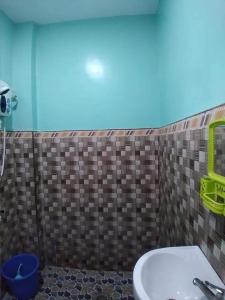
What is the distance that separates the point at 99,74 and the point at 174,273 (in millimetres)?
1554

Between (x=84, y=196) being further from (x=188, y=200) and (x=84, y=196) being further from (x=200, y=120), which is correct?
(x=200, y=120)

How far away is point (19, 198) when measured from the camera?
187cm

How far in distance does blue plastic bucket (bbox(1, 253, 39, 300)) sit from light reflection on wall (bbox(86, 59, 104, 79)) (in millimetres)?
1654

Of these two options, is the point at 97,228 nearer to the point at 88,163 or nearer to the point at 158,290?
the point at 88,163

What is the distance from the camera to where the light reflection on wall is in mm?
1772

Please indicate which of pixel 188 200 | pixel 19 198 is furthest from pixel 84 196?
pixel 188 200

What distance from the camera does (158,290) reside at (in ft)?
2.52

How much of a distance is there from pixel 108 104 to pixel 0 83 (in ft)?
2.85

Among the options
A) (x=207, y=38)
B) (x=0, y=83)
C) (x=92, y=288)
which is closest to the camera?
(x=207, y=38)

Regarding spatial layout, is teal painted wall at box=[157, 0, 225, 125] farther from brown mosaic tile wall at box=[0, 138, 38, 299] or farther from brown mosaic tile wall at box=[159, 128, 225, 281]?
brown mosaic tile wall at box=[0, 138, 38, 299]

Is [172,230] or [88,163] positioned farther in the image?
[88,163]

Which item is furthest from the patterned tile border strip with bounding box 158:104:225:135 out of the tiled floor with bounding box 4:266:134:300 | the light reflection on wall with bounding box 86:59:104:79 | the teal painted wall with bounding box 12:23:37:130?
the tiled floor with bounding box 4:266:134:300

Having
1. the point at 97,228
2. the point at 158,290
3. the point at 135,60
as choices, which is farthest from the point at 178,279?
the point at 135,60

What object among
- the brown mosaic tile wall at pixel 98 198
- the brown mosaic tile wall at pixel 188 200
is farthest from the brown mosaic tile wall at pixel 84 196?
the brown mosaic tile wall at pixel 188 200
